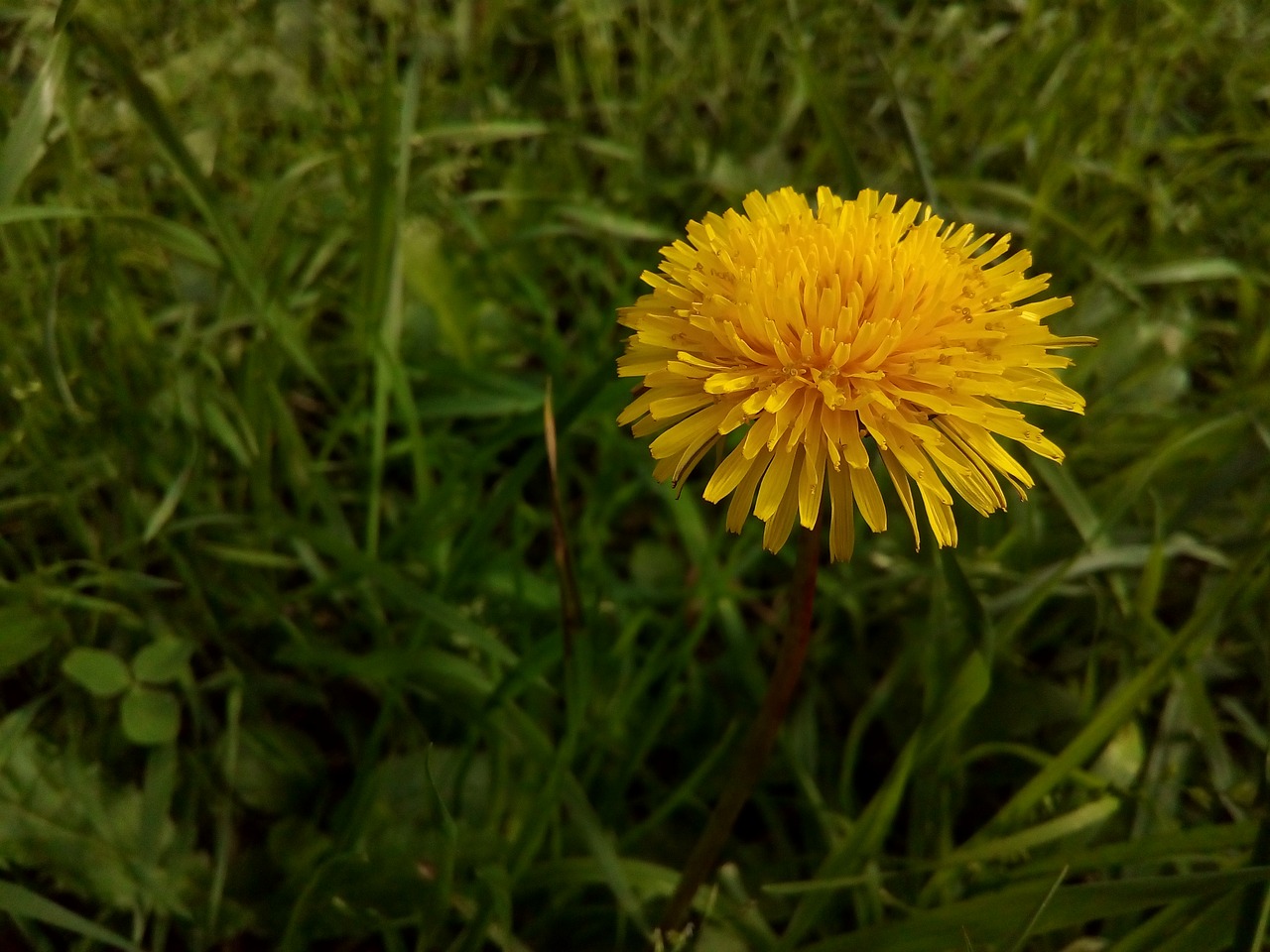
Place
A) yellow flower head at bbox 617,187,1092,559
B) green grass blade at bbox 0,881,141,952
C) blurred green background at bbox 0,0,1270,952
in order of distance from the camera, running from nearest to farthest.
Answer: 1. yellow flower head at bbox 617,187,1092,559
2. green grass blade at bbox 0,881,141,952
3. blurred green background at bbox 0,0,1270,952

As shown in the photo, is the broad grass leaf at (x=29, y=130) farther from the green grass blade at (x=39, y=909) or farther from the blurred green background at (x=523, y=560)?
the green grass blade at (x=39, y=909)

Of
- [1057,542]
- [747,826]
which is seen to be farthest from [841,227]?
[747,826]

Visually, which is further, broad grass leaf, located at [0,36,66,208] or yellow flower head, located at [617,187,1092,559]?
broad grass leaf, located at [0,36,66,208]

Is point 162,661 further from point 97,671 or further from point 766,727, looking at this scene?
point 766,727

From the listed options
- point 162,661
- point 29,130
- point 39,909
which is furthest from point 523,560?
point 29,130

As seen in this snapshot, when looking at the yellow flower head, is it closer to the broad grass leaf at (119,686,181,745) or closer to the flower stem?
the flower stem

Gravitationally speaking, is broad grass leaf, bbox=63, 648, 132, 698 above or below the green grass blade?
above

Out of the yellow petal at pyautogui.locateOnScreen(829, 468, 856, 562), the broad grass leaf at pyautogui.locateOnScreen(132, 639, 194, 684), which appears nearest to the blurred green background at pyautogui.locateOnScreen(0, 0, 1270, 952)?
the broad grass leaf at pyautogui.locateOnScreen(132, 639, 194, 684)
